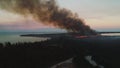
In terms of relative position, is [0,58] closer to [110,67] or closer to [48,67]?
[48,67]

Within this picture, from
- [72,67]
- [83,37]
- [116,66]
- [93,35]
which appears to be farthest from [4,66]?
[93,35]

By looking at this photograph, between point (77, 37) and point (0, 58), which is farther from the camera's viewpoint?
point (77, 37)

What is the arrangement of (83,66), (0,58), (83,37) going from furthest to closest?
(83,37) → (0,58) → (83,66)

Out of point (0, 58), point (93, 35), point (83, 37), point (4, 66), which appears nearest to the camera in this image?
point (4, 66)

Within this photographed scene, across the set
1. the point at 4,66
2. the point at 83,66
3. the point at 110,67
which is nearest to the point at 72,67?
the point at 83,66

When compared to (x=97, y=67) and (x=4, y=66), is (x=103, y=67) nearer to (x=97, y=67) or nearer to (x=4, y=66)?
(x=97, y=67)

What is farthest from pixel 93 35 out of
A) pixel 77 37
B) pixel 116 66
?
pixel 116 66

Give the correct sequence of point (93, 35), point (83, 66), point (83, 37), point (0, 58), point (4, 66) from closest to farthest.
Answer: point (4, 66) → point (83, 66) → point (0, 58) → point (83, 37) → point (93, 35)

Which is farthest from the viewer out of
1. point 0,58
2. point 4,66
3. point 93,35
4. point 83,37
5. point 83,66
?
point 93,35

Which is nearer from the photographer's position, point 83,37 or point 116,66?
point 116,66
